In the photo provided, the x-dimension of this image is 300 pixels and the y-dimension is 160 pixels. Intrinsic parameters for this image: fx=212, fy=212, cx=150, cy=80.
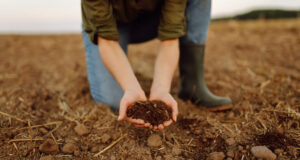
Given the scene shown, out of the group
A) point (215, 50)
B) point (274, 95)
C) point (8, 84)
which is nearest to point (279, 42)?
point (215, 50)

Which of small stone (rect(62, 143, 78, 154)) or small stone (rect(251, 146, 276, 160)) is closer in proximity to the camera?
small stone (rect(251, 146, 276, 160))

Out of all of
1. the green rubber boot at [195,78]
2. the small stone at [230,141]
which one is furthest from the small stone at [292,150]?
the green rubber boot at [195,78]

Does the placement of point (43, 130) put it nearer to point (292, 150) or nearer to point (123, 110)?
A: point (123, 110)

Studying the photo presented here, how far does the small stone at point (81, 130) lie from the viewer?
130 centimetres

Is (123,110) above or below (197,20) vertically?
below

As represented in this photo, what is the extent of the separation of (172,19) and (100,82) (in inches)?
30.4

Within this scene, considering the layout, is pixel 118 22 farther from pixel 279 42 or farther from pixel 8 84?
pixel 279 42

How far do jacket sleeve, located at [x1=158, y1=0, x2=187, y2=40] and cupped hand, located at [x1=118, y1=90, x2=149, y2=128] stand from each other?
449 mm

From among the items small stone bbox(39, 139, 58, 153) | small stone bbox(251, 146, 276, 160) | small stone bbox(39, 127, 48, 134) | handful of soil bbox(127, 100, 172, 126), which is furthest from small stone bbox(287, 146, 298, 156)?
small stone bbox(39, 127, 48, 134)

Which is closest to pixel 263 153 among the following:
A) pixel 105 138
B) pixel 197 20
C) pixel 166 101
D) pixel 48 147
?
pixel 166 101

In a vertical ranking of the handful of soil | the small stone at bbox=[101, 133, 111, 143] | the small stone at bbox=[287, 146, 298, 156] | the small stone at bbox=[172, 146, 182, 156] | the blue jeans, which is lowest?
the small stone at bbox=[172, 146, 182, 156]

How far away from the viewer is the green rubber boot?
1.64 meters

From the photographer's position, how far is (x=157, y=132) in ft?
4.24

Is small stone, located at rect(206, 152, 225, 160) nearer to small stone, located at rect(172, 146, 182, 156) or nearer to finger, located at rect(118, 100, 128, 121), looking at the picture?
small stone, located at rect(172, 146, 182, 156)
